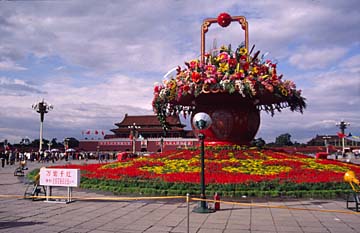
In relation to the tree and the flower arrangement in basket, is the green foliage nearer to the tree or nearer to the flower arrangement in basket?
the flower arrangement in basket

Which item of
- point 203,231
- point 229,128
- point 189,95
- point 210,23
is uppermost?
point 210,23

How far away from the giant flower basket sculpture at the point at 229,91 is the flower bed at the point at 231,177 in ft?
7.00

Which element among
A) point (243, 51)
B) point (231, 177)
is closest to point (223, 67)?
point (243, 51)

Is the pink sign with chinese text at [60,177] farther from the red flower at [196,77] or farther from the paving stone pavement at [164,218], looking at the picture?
the red flower at [196,77]

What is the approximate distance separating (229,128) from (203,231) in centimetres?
1190

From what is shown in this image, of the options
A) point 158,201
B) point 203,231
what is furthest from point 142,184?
point 203,231

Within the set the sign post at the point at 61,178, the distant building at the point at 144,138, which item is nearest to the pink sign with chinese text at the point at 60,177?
the sign post at the point at 61,178

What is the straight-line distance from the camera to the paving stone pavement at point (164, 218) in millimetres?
7289

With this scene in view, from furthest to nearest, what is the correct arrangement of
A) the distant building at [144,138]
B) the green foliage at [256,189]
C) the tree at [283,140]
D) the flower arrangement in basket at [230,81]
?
the tree at [283,140], the distant building at [144,138], the flower arrangement in basket at [230,81], the green foliage at [256,189]

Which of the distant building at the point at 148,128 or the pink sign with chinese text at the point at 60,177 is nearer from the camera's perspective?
the pink sign with chinese text at the point at 60,177

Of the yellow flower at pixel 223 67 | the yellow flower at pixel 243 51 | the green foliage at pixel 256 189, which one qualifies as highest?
the yellow flower at pixel 243 51

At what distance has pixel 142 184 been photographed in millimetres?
12125

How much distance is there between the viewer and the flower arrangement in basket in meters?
16.8

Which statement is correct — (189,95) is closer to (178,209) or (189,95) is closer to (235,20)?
(235,20)
